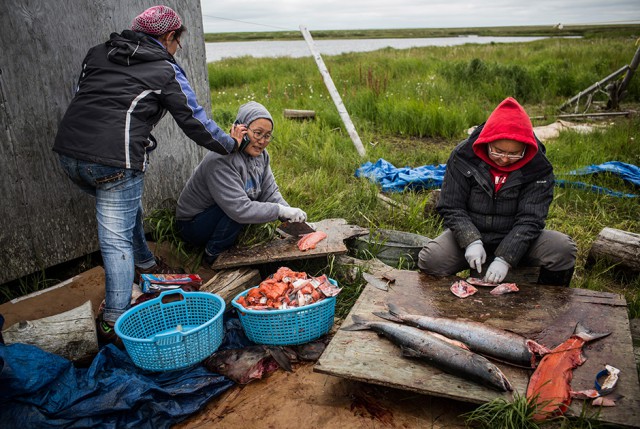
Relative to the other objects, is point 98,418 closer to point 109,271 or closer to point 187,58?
point 109,271

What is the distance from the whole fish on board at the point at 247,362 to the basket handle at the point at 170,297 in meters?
0.50

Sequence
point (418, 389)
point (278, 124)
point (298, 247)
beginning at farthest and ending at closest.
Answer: point (278, 124) < point (298, 247) < point (418, 389)

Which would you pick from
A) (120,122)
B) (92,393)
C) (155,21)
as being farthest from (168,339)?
(155,21)

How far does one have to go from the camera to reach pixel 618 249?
4246 mm

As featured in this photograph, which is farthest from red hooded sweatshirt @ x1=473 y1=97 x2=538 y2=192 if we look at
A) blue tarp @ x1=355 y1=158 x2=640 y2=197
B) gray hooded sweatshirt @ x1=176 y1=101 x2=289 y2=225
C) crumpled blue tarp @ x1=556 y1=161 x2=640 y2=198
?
crumpled blue tarp @ x1=556 y1=161 x2=640 y2=198

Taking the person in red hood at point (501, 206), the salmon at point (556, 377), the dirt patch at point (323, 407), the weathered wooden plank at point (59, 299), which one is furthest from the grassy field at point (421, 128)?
the dirt patch at point (323, 407)

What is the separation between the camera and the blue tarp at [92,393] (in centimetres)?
249

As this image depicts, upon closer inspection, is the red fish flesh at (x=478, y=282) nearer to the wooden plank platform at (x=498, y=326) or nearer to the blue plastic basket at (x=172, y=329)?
the wooden plank platform at (x=498, y=326)

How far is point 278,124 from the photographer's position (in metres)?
7.77

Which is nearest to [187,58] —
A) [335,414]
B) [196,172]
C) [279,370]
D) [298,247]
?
[196,172]

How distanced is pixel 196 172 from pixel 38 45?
55.6 inches

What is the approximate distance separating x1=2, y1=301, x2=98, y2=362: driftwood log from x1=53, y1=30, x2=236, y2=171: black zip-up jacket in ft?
3.36

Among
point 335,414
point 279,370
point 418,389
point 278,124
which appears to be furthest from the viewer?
point 278,124

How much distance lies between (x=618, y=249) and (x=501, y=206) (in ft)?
4.97
